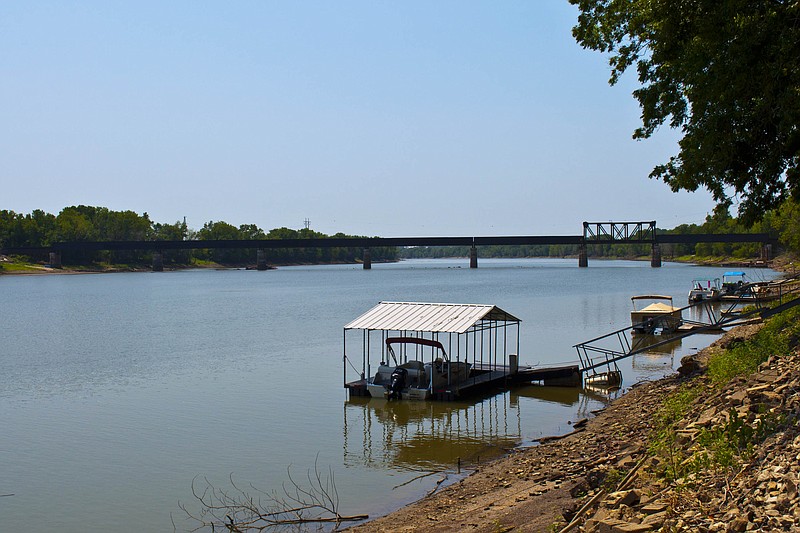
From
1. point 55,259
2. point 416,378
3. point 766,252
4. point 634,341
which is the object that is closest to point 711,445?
point 416,378

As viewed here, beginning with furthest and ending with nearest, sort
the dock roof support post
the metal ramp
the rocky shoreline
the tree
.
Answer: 1. the dock roof support post
2. the metal ramp
3. the tree
4. the rocky shoreline

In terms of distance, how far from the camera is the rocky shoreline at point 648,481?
34.2 feet

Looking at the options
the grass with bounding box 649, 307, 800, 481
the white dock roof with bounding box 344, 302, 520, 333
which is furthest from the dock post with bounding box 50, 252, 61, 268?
the grass with bounding box 649, 307, 800, 481

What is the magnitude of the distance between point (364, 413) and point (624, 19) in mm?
17042

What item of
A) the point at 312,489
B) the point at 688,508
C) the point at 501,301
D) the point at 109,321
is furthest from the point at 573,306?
the point at 688,508

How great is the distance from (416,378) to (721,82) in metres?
19.1

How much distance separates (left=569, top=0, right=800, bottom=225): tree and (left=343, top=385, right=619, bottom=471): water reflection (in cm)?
1015

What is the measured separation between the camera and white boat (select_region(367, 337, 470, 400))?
107 feet

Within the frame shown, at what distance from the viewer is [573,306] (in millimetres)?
85062

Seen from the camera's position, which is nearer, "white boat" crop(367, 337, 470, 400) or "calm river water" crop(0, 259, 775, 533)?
"calm river water" crop(0, 259, 775, 533)

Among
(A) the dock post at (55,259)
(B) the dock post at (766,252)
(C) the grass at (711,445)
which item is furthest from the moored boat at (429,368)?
(A) the dock post at (55,259)

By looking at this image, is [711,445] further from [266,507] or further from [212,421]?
[212,421]

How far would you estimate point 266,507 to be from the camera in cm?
1922

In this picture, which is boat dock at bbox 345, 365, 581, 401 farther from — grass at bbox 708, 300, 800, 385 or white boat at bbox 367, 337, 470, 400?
grass at bbox 708, 300, 800, 385
